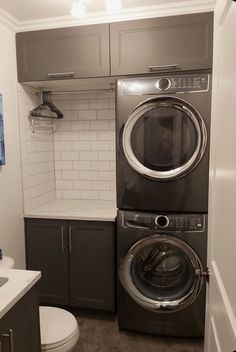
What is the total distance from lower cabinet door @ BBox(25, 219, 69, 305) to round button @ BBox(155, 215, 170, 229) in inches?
31.0

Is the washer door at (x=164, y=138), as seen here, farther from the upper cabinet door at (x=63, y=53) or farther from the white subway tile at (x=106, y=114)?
the white subway tile at (x=106, y=114)

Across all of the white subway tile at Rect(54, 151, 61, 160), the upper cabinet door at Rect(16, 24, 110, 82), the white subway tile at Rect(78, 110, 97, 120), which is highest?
the upper cabinet door at Rect(16, 24, 110, 82)

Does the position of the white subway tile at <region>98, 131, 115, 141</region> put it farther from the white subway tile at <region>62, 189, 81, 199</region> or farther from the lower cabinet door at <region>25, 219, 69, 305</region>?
the lower cabinet door at <region>25, 219, 69, 305</region>

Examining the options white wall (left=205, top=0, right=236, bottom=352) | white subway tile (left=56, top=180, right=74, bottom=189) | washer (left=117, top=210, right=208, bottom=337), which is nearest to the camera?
white wall (left=205, top=0, right=236, bottom=352)

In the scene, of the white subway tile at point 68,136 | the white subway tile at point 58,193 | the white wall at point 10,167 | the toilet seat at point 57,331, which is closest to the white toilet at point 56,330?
the toilet seat at point 57,331

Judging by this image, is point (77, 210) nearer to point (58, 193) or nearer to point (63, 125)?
point (58, 193)

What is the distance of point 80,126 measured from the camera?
9.38 feet

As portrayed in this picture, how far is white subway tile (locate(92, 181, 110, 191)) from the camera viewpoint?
287cm

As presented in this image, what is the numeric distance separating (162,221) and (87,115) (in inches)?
53.7

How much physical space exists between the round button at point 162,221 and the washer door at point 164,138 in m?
0.28

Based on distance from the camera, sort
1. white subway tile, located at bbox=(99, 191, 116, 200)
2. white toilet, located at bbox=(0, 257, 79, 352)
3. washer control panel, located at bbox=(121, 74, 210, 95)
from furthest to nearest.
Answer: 1. white subway tile, located at bbox=(99, 191, 116, 200)
2. washer control panel, located at bbox=(121, 74, 210, 95)
3. white toilet, located at bbox=(0, 257, 79, 352)

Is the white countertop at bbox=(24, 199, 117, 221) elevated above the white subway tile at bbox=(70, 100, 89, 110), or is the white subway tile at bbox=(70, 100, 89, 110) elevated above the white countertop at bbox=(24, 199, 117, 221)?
the white subway tile at bbox=(70, 100, 89, 110)

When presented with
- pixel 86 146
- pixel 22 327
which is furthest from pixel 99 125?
pixel 22 327

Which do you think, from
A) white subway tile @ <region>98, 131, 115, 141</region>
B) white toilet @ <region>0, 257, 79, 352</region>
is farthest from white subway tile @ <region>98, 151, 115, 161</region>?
white toilet @ <region>0, 257, 79, 352</region>
